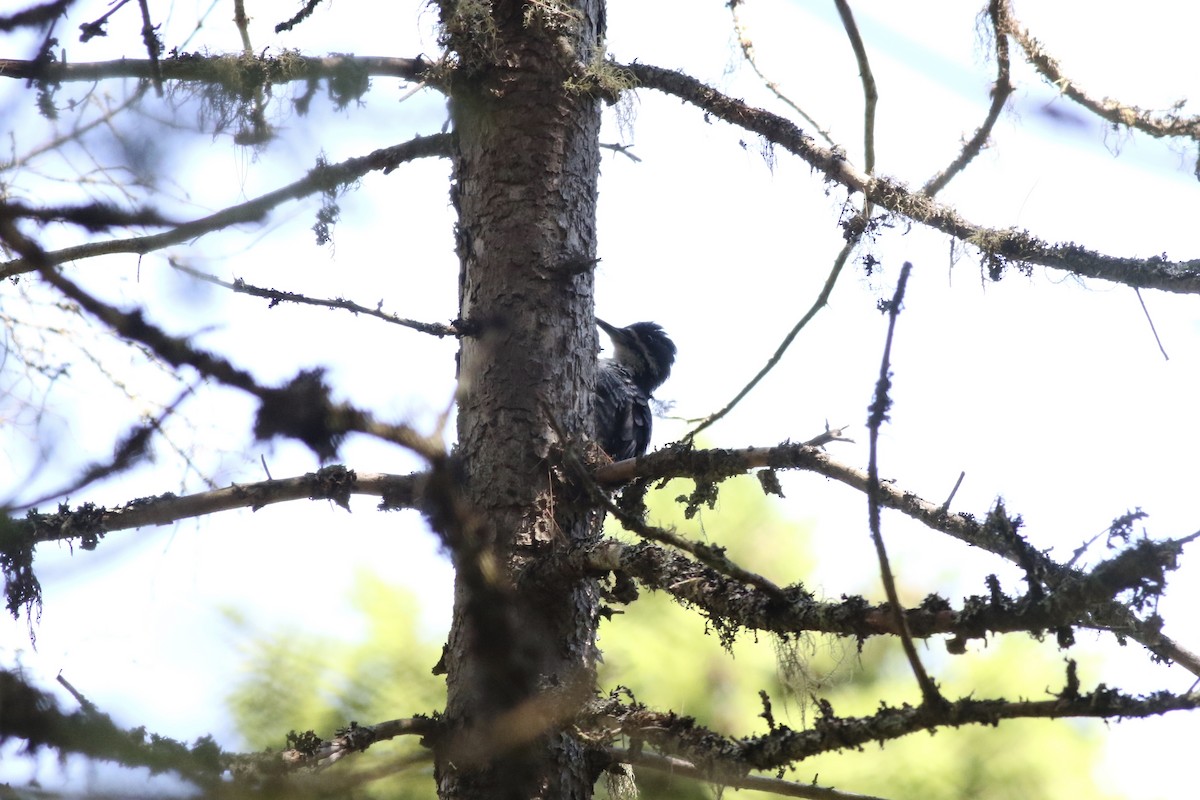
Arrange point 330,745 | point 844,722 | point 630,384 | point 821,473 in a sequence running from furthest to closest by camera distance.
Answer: point 630,384
point 821,473
point 330,745
point 844,722

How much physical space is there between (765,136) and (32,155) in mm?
1912

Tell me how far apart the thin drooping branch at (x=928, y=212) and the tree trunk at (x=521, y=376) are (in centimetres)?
31

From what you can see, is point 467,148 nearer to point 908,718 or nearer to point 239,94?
point 239,94

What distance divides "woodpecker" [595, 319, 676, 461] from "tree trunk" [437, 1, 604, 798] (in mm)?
1323

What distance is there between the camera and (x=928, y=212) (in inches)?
108

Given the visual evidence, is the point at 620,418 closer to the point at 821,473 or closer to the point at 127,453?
the point at 821,473

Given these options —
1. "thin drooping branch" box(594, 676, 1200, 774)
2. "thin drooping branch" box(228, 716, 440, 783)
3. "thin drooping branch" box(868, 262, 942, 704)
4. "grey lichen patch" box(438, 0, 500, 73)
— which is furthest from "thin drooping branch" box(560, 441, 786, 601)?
"grey lichen patch" box(438, 0, 500, 73)

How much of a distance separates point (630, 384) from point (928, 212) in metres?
2.00

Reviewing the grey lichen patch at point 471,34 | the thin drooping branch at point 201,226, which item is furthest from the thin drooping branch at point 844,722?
the grey lichen patch at point 471,34

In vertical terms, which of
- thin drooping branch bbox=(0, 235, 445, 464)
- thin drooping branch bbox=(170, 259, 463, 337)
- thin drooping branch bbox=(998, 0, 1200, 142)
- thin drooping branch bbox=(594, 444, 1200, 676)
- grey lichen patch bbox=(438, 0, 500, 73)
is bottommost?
thin drooping branch bbox=(0, 235, 445, 464)

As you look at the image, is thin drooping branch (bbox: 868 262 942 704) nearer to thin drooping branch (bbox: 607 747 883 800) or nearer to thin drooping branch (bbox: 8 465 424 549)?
thin drooping branch (bbox: 607 747 883 800)

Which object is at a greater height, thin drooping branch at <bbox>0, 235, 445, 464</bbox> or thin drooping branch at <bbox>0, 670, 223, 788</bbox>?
thin drooping branch at <bbox>0, 235, 445, 464</bbox>

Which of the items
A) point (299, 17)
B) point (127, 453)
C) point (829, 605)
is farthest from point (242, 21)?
point (829, 605)

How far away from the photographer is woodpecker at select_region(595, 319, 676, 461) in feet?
14.1
